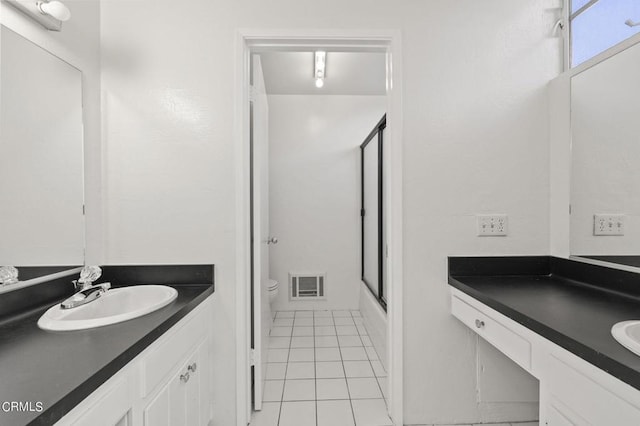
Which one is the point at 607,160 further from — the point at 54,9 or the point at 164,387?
the point at 54,9

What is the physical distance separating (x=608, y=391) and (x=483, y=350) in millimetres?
879

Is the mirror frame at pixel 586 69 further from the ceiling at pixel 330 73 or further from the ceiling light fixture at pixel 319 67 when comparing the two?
the ceiling light fixture at pixel 319 67

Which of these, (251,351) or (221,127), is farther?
(251,351)

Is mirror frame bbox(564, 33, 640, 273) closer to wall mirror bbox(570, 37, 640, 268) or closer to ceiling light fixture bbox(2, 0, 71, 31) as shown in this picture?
wall mirror bbox(570, 37, 640, 268)

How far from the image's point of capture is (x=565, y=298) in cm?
120

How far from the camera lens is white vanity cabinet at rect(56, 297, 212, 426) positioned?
0.76m

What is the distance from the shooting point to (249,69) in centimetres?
162

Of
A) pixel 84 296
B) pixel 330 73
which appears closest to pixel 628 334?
pixel 84 296

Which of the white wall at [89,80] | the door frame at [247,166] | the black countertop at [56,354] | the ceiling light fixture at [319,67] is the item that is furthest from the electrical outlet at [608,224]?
the white wall at [89,80]

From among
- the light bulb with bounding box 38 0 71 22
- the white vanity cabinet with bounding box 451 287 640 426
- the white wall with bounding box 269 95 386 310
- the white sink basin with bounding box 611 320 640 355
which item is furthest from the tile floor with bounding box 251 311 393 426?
the light bulb with bounding box 38 0 71 22

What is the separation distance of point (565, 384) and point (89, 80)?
223 centimetres

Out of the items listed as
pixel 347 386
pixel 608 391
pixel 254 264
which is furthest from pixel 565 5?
pixel 347 386

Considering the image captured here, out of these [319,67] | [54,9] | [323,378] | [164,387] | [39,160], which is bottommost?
[323,378]

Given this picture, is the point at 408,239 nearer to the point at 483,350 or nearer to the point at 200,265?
the point at 483,350
